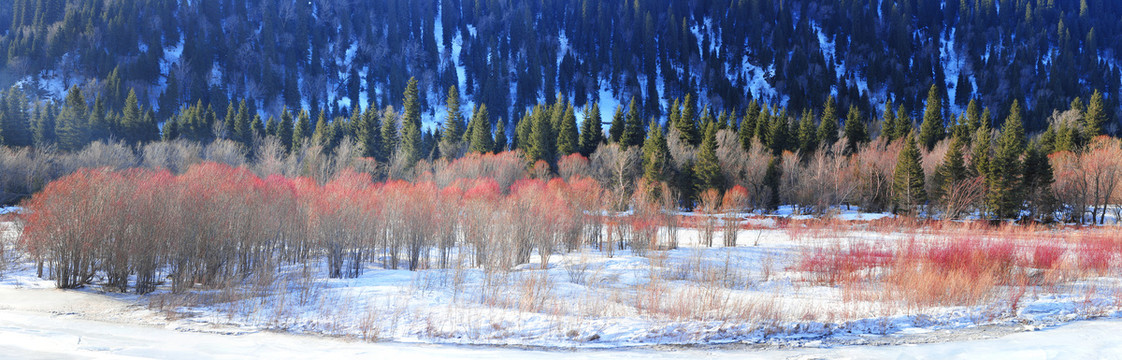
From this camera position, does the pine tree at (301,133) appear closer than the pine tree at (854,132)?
No

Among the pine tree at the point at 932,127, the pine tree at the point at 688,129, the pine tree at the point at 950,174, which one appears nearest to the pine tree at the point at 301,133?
the pine tree at the point at 688,129

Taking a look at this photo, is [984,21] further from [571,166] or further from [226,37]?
[226,37]

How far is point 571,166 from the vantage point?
186ft

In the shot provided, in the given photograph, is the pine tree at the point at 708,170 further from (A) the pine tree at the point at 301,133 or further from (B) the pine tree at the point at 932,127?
(A) the pine tree at the point at 301,133

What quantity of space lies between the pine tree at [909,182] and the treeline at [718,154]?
110 millimetres

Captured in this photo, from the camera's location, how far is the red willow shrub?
14719 millimetres

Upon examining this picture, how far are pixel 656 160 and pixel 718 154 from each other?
8681mm

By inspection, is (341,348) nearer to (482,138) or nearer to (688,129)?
(482,138)

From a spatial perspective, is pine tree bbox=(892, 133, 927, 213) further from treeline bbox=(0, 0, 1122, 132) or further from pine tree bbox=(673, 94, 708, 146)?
treeline bbox=(0, 0, 1122, 132)

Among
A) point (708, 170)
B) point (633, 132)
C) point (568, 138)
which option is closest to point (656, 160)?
point (708, 170)

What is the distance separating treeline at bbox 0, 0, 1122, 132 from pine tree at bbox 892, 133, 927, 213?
77.8 m

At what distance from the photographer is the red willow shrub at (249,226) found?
579 inches

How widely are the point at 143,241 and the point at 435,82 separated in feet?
394

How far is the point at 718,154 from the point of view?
58125mm
